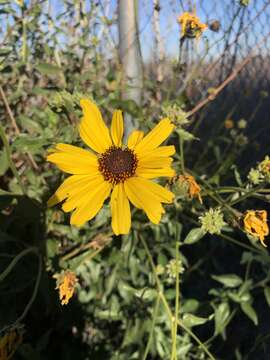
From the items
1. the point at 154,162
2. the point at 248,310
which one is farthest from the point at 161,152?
the point at 248,310

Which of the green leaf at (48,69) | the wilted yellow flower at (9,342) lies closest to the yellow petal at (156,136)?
the wilted yellow flower at (9,342)

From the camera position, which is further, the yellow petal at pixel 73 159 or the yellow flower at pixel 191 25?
the yellow flower at pixel 191 25

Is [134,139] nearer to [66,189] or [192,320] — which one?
[66,189]

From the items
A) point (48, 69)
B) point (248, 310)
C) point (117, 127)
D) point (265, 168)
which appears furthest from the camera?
point (48, 69)

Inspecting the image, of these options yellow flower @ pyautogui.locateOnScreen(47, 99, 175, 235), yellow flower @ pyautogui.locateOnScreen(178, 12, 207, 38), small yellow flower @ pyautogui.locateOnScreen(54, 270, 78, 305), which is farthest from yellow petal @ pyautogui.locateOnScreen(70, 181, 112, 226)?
yellow flower @ pyautogui.locateOnScreen(178, 12, 207, 38)

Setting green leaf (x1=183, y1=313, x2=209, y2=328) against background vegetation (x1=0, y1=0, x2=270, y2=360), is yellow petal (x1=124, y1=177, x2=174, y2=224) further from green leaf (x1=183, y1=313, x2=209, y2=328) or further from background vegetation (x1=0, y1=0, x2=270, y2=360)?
green leaf (x1=183, y1=313, x2=209, y2=328)

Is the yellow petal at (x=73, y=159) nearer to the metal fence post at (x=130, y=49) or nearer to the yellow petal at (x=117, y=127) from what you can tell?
the yellow petal at (x=117, y=127)

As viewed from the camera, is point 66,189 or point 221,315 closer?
point 66,189
